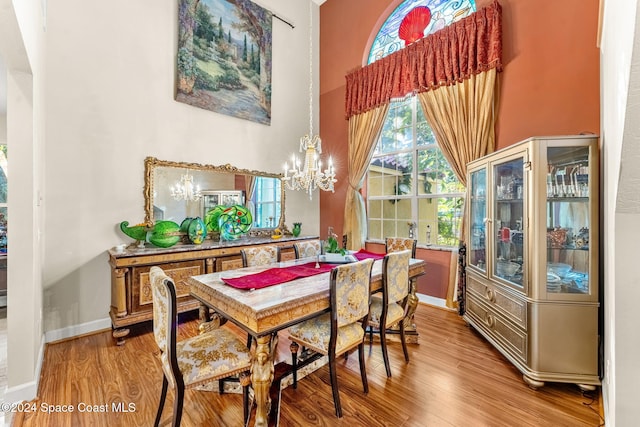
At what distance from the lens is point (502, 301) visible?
232 centimetres

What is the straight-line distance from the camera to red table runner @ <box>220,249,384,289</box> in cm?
184

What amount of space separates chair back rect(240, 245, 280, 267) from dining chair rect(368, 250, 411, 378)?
1.08m

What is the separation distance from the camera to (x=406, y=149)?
396 centimetres

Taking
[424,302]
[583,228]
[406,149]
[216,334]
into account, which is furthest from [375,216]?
[216,334]

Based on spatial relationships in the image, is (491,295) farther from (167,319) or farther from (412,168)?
(167,319)

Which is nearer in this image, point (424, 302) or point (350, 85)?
point (424, 302)

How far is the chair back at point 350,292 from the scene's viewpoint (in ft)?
5.61

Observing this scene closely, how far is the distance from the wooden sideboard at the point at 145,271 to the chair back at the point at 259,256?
77 centimetres

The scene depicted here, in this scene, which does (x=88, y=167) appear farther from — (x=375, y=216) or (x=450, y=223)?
(x=450, y=223)

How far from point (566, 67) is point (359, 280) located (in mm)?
2831

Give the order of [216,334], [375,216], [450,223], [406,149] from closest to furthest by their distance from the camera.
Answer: [216,334] < [450,223] < [406,149] < [375,216]

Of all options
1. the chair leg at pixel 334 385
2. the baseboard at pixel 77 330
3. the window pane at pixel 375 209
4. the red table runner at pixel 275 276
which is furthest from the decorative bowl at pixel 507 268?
the baseboard at pixel 77 330

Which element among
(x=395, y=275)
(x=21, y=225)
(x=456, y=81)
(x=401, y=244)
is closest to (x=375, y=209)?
(x=401, y=244)

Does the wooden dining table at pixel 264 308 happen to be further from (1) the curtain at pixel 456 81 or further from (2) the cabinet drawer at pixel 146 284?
(1) the curtain at pixel 456 81
